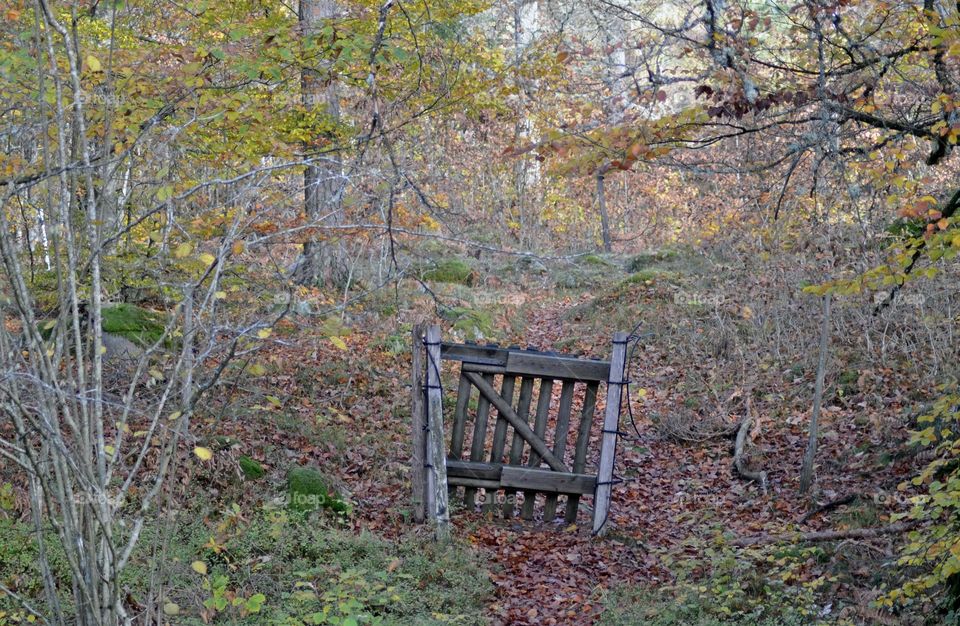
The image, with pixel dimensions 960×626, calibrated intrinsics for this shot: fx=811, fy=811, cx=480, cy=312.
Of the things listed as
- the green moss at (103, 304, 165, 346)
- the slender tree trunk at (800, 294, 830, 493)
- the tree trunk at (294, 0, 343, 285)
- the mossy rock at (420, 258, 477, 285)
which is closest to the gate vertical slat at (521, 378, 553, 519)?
the slender tree trunk at (800, 294, 830, 493)

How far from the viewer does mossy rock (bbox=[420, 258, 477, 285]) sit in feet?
60.0

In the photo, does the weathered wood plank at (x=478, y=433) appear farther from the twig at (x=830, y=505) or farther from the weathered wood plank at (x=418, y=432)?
the twig at (x=830, y=505)

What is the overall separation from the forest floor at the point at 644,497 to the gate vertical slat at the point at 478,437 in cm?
19

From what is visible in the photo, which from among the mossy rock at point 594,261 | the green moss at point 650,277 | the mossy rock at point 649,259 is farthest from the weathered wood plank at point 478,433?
the mossy rock at point 594,261

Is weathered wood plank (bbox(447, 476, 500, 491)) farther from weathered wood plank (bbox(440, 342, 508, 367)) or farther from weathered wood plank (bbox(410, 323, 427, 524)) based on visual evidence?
weathered wood plank (bbox(440, 342, 508, 367))

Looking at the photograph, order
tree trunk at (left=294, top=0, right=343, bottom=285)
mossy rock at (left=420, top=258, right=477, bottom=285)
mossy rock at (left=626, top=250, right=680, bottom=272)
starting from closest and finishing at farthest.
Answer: tree trunk at (left=294, top=0, right=343, bottom=285) → mossy rock at (left=420, top=258, right=477, bottom=285) → mossy rock at (left=626, top=250, right=680, bottom=272)

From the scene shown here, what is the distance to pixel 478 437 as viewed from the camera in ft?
26.6

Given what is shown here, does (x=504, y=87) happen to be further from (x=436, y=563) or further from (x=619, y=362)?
(x=436, y=563)

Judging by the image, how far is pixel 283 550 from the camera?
659cm

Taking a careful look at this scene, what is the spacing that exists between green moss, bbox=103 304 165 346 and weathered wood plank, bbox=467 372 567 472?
4.24 m

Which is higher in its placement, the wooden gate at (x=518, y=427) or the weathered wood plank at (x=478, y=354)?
the weathered wood plank at (x=478, y=354)

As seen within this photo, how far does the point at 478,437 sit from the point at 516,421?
42 centimetres

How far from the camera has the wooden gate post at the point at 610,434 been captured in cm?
792

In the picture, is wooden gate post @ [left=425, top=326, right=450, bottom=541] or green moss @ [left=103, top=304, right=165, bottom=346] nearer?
wooden gate post @ [left=425, top=326, right=450, bottom=541]
